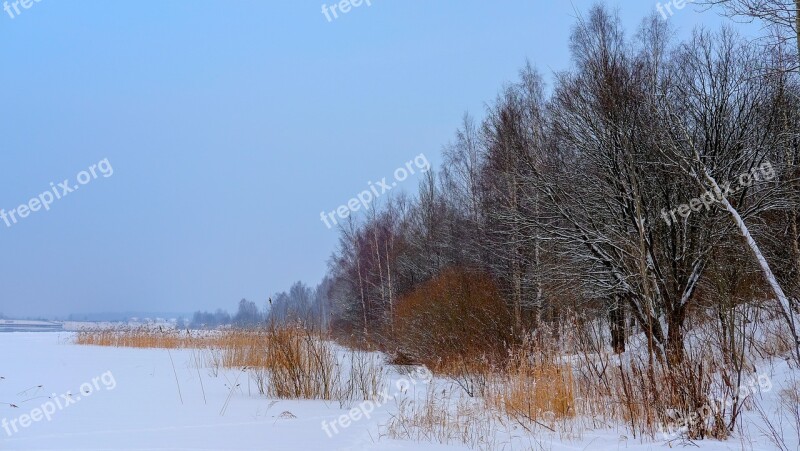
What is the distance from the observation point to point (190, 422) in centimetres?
555

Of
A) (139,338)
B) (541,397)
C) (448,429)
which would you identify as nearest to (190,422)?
(448,429)

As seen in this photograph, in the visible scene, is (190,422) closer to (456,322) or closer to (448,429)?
(448,429)

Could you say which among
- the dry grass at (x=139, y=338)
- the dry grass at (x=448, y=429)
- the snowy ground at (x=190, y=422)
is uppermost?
the dry grass at (x=139, y=338)

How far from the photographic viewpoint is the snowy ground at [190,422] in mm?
4520

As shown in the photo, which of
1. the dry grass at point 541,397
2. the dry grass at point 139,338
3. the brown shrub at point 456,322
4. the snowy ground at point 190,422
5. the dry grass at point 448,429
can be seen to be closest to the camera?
the snowy ground at point 190,422

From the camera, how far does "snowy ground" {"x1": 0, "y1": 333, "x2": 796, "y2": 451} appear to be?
4.52 metres

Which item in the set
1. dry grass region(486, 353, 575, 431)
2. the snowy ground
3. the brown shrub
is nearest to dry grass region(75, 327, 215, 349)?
the brown shrub

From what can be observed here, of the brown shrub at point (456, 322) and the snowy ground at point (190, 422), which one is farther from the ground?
the brown shrub at point (456, 322)

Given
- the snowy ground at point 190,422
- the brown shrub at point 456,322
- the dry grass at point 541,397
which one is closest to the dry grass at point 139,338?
the brown shrub at point 456,322

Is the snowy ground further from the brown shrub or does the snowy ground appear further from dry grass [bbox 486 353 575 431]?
the brown shrub

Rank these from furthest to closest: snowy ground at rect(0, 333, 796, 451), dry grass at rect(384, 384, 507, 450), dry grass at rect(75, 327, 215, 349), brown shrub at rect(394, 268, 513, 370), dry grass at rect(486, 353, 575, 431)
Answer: dry grass at rect(75, 327, 215, 349) → brown shrub at rect(394, 268, 513, 370) → dry grass at rect(486, 353, 575, 431) → dry grass at rect(384, 384, 507, 450) → snowy ground at rect(0, 333, 796, 451)

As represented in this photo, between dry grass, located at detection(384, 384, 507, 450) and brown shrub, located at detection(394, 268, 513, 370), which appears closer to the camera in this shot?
dry grass, located at detection(384, 384, 507, 450)

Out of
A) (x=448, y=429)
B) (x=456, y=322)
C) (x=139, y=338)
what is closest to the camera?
(x=448, y=429)

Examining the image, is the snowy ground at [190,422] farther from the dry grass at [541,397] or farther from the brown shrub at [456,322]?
the brown shrub at [456,322]
